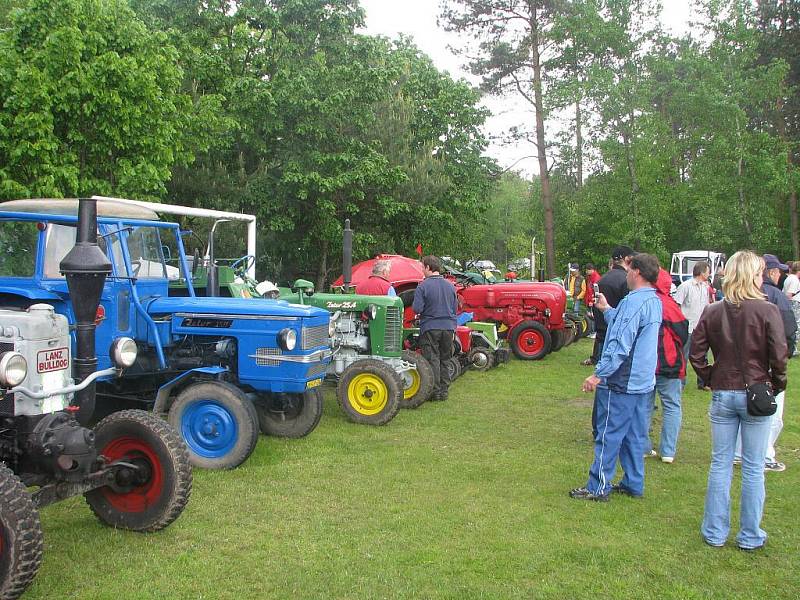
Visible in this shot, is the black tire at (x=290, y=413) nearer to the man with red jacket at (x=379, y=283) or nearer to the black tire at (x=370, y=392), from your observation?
the black tire at (x=370, y=392)

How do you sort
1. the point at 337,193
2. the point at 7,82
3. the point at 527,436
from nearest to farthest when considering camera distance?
the point at 527,436 → the point at 7,82 → the point at 337,193

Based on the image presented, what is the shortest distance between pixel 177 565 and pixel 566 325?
10.2 meters

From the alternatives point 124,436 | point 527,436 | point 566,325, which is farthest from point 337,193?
point 124,436

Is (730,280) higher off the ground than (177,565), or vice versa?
(730,280)

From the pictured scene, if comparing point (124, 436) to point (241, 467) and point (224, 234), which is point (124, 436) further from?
point (224, 234)

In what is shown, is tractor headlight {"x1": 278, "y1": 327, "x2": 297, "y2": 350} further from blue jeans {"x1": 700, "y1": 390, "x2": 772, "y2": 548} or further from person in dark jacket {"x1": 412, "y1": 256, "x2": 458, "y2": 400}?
blue jeans {"x1": 700, "y1": 390, "x2": 772, "y2": 548}

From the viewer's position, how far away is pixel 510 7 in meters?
26.5

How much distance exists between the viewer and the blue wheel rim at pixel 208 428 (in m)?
5.89

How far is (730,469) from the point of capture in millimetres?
4328

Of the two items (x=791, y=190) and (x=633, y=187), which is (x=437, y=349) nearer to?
(x=633, y=187)

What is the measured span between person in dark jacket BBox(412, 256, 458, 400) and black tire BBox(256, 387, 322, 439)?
6.61ft

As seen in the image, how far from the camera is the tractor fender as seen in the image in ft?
19.8

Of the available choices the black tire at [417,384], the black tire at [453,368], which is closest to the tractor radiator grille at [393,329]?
the black tire at [417,384]

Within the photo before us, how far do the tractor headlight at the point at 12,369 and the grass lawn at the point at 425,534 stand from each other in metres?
1.00
